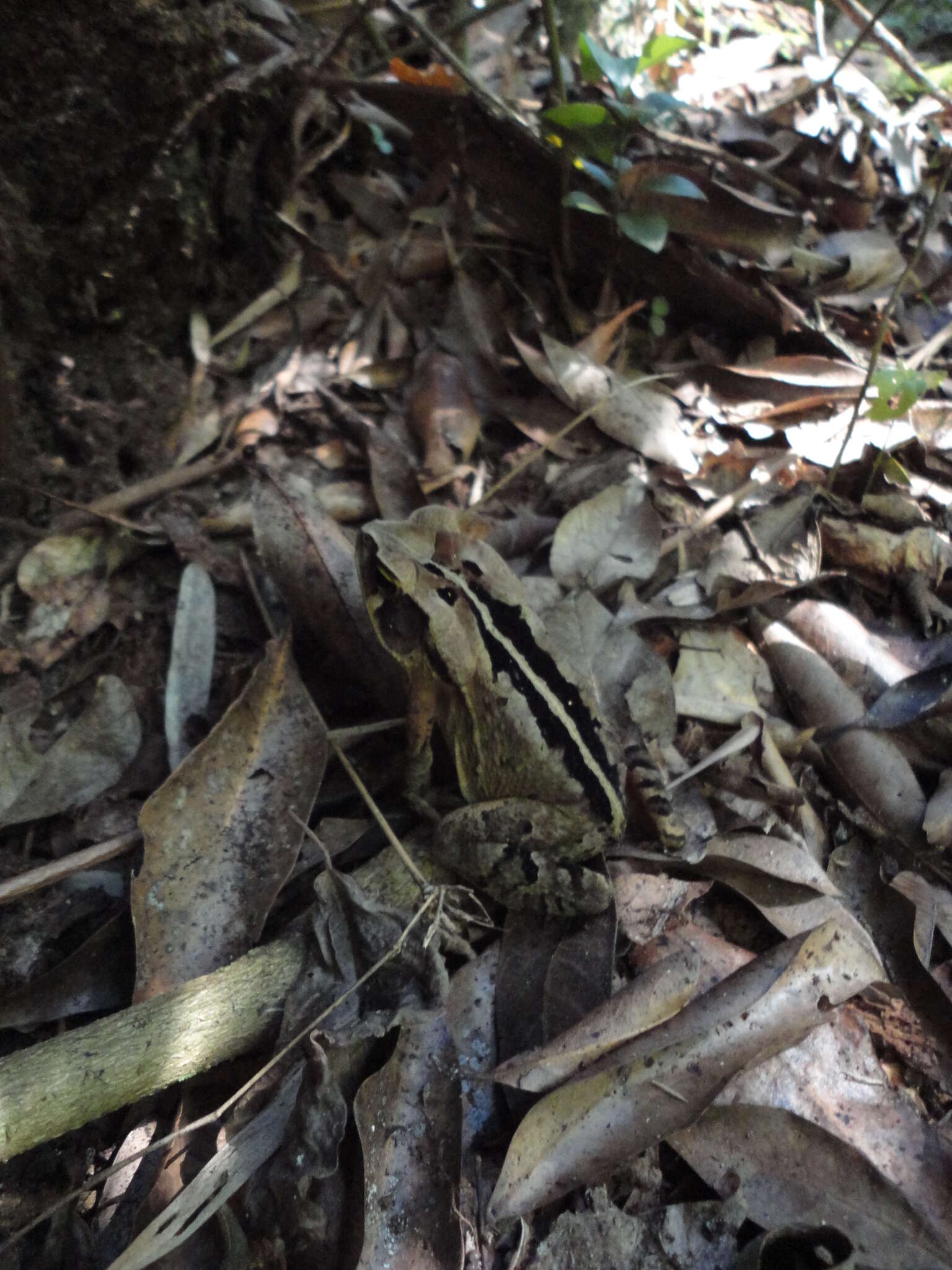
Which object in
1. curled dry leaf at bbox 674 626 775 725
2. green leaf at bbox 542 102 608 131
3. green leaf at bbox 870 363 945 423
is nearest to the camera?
curled dry leaf at bbox 674 626 775 725

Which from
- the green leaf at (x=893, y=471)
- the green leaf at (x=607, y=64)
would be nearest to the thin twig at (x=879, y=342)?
the green leaf at (x=893, y=471)

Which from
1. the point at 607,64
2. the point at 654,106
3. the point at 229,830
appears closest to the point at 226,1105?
the point at 229,830

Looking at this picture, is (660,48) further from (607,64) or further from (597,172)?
(597,172)

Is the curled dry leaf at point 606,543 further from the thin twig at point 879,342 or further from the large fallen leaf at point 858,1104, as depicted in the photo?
the large fallen leaf at point 858,1104

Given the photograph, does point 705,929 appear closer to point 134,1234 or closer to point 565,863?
point 565,863

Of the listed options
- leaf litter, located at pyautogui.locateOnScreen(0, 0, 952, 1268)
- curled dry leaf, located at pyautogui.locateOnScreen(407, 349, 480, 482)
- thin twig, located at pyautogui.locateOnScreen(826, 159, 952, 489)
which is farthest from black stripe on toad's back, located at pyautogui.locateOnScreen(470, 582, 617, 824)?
thin twig, located at pyautogui.locateOnScreen(826, 159, 952, 489)

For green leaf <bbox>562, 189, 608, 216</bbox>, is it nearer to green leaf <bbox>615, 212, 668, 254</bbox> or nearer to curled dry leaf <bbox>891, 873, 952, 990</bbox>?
green leaf <bbox>615, 212, 668, 254</bbox>
